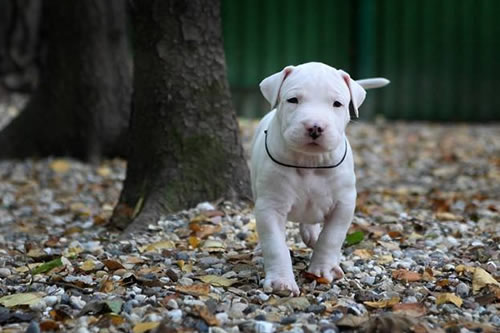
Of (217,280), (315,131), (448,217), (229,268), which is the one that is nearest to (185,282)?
(217,280)

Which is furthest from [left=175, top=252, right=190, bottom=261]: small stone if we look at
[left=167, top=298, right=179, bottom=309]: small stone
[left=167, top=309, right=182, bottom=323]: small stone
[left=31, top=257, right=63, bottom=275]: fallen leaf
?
[left=167, top=309, right=182, bottom=323]: small stone

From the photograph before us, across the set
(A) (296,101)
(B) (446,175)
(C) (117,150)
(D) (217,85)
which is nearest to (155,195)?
(D) (217,85)

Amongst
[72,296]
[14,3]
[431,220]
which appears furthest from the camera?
[14,3]

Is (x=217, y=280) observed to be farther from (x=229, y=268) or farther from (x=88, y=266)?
(x=88, y=266)

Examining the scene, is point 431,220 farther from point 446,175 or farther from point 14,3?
point 14,3

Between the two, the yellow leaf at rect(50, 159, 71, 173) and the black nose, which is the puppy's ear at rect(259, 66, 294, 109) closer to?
the black nose

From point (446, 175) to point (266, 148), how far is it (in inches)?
171

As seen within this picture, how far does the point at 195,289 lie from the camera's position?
139 inches

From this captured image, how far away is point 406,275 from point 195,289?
42.0 inches

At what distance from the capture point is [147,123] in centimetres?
533

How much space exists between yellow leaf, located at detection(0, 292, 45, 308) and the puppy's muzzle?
136 cm

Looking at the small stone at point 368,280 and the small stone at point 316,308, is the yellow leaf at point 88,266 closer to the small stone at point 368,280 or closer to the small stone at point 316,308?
the small stone at point 316,308

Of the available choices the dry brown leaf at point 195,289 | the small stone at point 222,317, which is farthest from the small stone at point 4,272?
the small stone at point 222,317

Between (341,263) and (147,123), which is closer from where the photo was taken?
(341,263)
